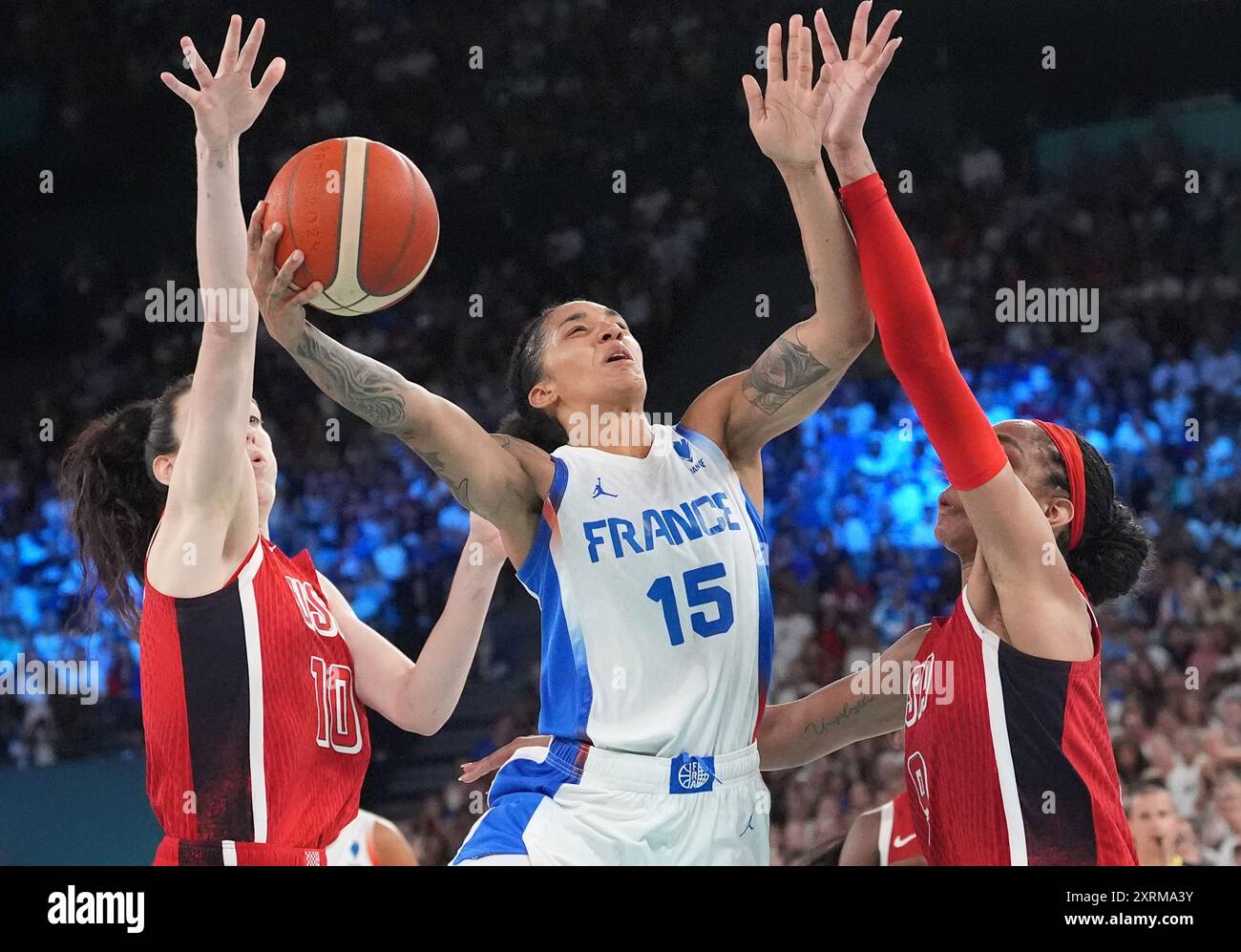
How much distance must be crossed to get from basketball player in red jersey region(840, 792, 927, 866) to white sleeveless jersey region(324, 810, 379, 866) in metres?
1.40

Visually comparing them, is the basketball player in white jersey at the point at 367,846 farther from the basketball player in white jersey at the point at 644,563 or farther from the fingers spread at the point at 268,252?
the fingers spread at the point at 268,252

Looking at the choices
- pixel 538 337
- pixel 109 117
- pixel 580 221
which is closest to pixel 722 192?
pixel 580 221

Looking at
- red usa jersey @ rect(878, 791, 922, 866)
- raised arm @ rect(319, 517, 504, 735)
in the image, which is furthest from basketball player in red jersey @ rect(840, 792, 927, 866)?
raised arm @ rect(319, 517, 504, 735)

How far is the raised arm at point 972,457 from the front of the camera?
11.1 ft

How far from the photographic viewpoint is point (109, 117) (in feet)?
27.7

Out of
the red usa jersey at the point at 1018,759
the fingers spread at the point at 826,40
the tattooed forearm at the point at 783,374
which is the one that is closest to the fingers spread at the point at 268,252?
the tattooed forearm at the point at 783,374

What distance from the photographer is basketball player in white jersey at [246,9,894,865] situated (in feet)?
11.1

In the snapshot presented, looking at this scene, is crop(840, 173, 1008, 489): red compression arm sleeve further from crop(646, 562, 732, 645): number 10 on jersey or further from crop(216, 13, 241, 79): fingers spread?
crop(216, 13, 241, 79): fingers spread

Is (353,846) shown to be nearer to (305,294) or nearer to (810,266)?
(305,294)

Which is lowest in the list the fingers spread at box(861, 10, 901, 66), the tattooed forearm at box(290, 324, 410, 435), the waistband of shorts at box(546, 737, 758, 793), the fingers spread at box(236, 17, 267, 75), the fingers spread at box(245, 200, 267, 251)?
the waistband of shorts at box(546, 737, 758, 793)

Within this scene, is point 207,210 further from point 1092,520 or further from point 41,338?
point 41,338

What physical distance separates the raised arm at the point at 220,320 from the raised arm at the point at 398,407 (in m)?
0.33

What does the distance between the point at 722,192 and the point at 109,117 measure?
355 cm

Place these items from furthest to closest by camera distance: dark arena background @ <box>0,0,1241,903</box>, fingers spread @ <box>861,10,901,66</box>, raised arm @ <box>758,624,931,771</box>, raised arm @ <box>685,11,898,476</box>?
dark arena background @ <box>0,0,1241,903</box> < raised arm @ <box>758,624,931,771</box> < fingers spread @ <box>861,10,901,66</box> < raised arm @ <box>685,11,898,476</box>
